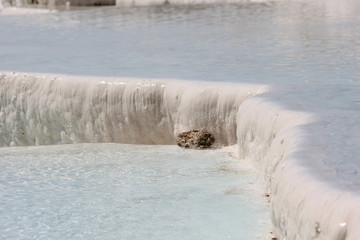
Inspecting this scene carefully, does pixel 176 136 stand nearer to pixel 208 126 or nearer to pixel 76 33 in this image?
pixel 208 126

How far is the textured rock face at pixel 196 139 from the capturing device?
19.2ft

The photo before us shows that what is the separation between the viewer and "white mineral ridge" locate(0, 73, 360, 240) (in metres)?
3.07

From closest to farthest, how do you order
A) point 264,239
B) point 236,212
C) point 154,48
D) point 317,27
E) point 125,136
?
1. point 264,239
2. point 236,212
3. point 125,136
4. point 154,48
5. point 317,27

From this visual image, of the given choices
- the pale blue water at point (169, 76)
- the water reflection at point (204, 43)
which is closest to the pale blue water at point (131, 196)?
the pale blue water at point (169, 76)

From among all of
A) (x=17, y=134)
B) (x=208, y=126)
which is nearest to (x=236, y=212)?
(x=208, y=126)

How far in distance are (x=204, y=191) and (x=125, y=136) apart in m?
1.84

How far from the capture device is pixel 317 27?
10.5 m

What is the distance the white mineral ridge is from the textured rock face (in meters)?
0.11

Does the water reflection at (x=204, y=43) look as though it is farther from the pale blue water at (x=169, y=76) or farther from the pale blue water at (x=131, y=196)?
the pale blue water at (x=131, y=196)

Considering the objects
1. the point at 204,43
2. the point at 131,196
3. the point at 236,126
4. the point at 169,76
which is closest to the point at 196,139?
the point at 236,126

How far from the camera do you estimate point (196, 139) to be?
5867 millimetres

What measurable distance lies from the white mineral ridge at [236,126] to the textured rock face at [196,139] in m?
0.11

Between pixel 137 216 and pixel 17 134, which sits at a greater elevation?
pixel 137 216

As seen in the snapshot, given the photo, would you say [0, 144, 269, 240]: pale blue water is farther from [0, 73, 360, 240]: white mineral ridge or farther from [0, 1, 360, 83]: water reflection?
[0, 1, 360, 83]: water reflection
